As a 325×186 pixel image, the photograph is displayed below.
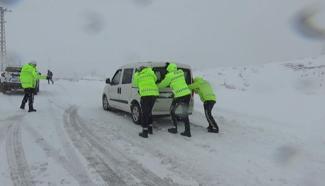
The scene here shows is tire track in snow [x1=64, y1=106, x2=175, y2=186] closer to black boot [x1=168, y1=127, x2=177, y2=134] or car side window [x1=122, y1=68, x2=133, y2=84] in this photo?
black boot [x1=168, y1=127, x2=177, y2=134]

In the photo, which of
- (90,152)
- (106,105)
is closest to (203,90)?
(90,152)

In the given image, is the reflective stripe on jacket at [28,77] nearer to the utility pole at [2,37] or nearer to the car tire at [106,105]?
the car tire at [106,105]

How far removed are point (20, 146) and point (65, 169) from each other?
1974 millimetres

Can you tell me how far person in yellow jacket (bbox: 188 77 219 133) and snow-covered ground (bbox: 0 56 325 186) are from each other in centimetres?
29

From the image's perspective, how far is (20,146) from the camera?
23.4ft

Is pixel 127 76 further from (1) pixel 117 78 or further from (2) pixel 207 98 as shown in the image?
(2) pixel 207 98

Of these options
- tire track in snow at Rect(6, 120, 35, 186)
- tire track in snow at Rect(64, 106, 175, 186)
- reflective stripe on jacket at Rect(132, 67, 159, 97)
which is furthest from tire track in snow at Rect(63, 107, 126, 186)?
reflective stripe on jacket at Rect(132, 67, 159, 97)

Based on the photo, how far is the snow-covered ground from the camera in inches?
215

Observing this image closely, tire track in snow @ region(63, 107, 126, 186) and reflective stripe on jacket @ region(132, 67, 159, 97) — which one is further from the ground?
reflective stripe on jacket @ region(132, 67, 159, 97)

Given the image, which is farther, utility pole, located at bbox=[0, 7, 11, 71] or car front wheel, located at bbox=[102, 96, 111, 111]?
utility pole, located at bbox=[0, 7, 11, 71]

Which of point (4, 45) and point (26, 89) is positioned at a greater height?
point (4, 45)

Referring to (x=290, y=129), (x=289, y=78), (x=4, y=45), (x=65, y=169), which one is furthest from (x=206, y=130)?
(x=4, y=45)

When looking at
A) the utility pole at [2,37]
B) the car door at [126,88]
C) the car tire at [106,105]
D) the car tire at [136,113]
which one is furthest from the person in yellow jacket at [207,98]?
the utility pole at [2,37]

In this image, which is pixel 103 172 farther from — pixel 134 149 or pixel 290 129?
pixel 290 129
